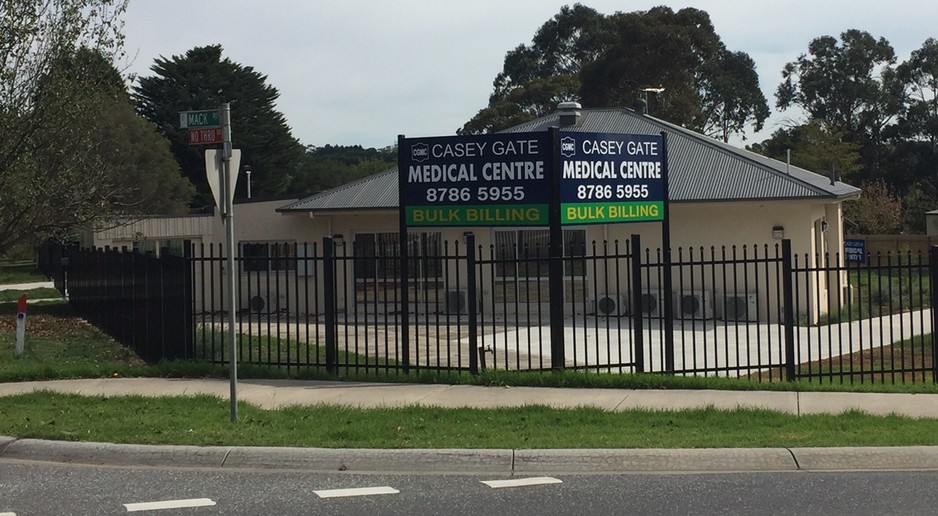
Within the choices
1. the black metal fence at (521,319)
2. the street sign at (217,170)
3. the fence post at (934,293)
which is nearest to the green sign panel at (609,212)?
the black metal fence at (521,319)

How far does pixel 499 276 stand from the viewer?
2555 centimetres

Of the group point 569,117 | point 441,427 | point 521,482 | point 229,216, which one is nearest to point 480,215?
point 441,427

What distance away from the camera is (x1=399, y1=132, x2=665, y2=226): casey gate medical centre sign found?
551 inches

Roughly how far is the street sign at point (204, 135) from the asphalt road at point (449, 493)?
119 inches

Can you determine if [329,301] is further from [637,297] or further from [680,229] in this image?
[680,229]

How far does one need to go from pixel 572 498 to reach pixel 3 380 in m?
8.16

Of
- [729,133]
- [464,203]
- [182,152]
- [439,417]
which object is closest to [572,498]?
[439,417]

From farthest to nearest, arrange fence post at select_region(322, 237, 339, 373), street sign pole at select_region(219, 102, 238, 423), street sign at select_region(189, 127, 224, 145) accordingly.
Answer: fence post at select_region(322, 237, 339, 373)
street sign at select_region(189, 127, 224, 145)
street sign pole at select_region(219, 102, 238, 423)

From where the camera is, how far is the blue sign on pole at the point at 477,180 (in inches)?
551

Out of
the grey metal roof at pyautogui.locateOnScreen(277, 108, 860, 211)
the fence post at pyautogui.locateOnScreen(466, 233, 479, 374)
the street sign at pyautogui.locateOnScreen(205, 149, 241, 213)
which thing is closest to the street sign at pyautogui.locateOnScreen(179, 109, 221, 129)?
the street sign at pyautogui.locateOnScreen(205, 149, 241, 213)

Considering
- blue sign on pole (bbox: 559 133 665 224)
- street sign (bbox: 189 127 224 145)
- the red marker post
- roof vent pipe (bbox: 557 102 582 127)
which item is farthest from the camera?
roof vent pipe (bbox: 557 102 582 127)

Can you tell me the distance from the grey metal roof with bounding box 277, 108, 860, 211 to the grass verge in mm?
13357

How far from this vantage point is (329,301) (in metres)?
13.1

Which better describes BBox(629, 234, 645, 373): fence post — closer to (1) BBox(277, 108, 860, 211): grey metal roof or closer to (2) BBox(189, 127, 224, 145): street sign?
(2) BBox(189, 127, 224, 145): street sign
